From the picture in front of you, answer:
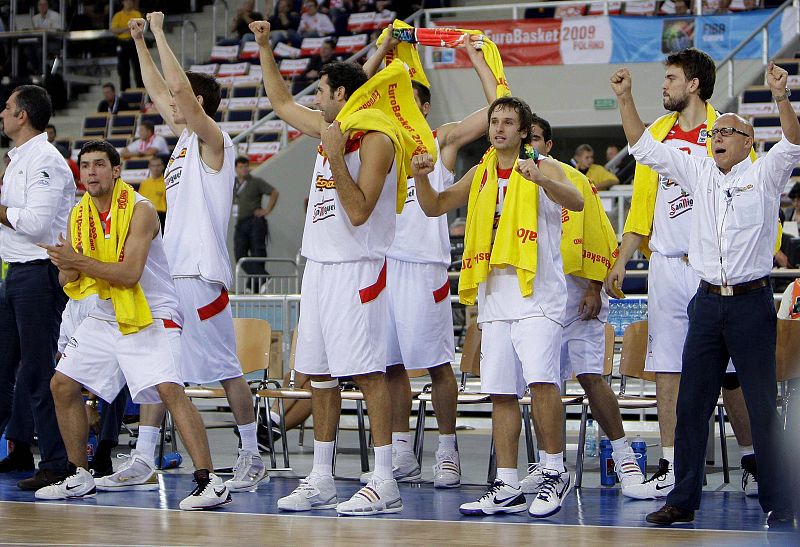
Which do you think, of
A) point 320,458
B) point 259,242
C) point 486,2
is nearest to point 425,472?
point 320,458

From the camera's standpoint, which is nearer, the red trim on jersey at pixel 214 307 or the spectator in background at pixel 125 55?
the red trim on jersey at pixel 214 307

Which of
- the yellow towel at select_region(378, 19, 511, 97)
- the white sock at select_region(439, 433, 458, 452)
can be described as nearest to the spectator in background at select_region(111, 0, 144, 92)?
the yellow towel at select_region(378, 19, 511, 97)

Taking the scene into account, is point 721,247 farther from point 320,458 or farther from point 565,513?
point 320,458

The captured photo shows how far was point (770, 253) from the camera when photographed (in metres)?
6.03

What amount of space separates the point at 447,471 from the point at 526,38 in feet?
36.7

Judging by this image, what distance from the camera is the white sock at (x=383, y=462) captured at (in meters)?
6.30

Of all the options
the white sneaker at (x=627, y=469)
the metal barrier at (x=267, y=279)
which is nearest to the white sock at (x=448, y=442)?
the white sneaker at (x=627, y=469)

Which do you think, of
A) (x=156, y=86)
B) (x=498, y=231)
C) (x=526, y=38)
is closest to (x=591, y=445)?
(x=498, y=231)

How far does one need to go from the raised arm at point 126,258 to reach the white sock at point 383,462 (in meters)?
1.56

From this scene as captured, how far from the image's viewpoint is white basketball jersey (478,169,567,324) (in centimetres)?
640

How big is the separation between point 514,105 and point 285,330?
486 centimetres

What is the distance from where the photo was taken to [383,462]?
6.32 meters

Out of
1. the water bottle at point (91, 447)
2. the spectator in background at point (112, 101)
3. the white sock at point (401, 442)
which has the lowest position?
the water bottle at point (91, 447)

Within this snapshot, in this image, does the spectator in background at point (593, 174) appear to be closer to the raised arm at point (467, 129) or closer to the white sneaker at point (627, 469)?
the raised arm at point (467, 129)
